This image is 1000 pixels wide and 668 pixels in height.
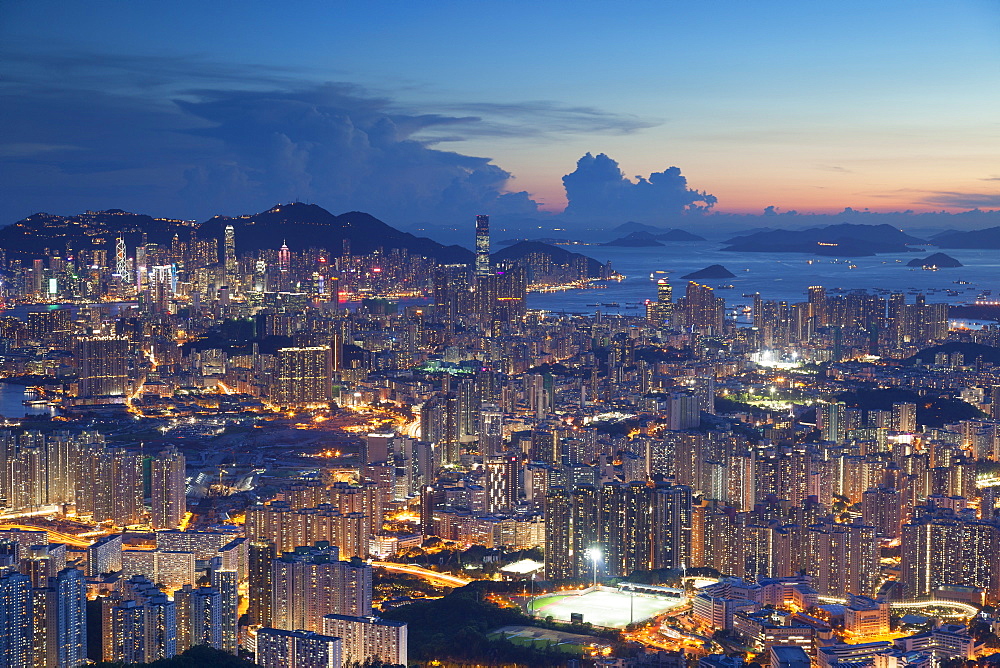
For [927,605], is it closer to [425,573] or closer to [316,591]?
[425,573]

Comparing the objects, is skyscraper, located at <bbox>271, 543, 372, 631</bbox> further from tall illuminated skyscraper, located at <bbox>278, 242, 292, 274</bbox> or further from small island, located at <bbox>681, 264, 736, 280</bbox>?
small island, located at <bbox>681, 264, 736, 280</bbox>

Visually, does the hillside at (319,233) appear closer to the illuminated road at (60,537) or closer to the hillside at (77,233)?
the hillside at (77,233)

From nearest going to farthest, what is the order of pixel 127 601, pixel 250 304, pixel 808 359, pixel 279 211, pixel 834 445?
pixel 127 601 → pixel 834 445 → pixel 808 359 → pixel 250 304 → pixel 279 211

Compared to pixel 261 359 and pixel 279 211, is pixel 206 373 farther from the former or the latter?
pixel 279 211

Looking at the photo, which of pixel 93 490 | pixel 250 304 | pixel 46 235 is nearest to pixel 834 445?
pixel 93 490

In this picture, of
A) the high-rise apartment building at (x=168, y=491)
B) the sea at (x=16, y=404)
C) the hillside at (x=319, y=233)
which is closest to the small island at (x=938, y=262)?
the hillside at (x=319, y=233)

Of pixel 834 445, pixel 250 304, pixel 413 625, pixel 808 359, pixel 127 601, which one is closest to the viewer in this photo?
pixel 127 601
